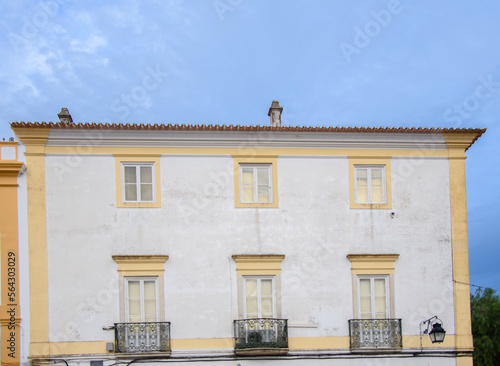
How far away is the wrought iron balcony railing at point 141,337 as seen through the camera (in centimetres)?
1595

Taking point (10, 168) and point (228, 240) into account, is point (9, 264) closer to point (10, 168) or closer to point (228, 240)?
point (10, 168)

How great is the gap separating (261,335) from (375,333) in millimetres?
2986

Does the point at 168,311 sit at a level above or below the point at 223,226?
below

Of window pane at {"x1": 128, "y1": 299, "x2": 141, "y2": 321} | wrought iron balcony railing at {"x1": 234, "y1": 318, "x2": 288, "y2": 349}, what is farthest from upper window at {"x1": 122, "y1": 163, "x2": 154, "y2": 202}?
wrought iron balcony railing at {"x1": 234, "y1": 318, "x2": 288, "y2": 349}

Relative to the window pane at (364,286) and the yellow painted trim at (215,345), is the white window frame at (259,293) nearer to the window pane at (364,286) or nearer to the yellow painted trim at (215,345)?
the yellow painted trim at (215,345)

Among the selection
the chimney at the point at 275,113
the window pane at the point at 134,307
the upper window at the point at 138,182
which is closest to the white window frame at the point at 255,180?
the chimney at the point at 275,113

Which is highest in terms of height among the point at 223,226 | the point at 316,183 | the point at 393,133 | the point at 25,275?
the point at 393,133

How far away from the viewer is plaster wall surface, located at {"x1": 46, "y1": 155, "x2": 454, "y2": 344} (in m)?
16.3

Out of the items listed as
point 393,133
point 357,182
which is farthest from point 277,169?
point 393,133

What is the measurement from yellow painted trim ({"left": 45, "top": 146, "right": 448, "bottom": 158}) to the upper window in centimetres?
35

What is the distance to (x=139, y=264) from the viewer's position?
53.7 feet

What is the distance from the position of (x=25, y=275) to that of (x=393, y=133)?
10332 millimetres

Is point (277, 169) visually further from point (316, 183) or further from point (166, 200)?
point (166, 200)

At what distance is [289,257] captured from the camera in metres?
16.9
